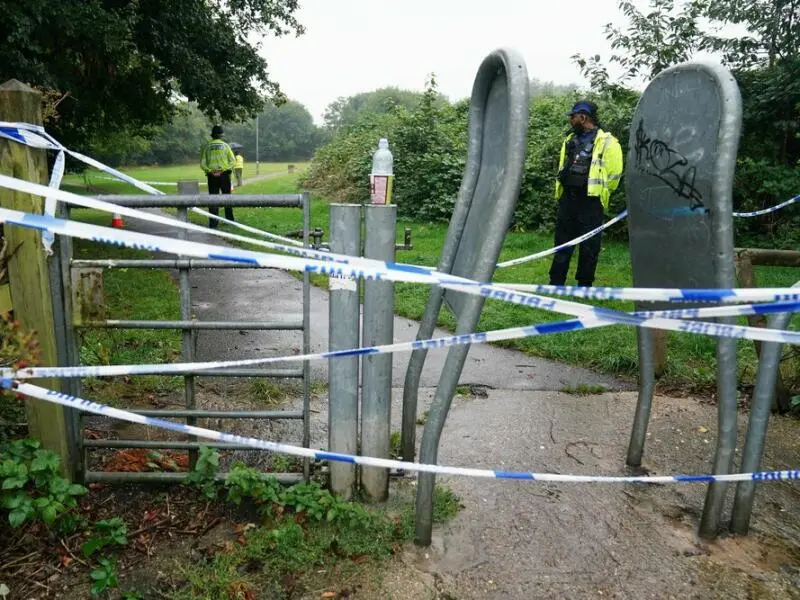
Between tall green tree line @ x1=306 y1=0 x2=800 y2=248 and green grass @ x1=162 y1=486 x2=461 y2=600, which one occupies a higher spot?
tall green tree line @ x1=306 y1=0 x2=800 y2=248

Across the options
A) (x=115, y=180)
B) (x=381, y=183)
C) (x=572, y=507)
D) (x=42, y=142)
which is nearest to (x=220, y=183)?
(x=381, y=183)

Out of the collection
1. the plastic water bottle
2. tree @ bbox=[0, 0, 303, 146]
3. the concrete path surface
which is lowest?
the concrete path surface

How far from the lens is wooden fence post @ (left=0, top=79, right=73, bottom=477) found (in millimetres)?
2625

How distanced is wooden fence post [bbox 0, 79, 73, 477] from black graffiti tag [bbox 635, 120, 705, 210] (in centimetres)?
255

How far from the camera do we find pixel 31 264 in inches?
107

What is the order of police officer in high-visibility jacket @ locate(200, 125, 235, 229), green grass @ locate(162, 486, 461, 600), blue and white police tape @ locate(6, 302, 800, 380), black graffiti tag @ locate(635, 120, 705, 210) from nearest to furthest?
blue and white police tape @ locate(6, 302, 800, 380) → green grass @ locate(162, 486, 461, 600) → black graffiti tag @ locate(635, 120, 705, 210) → police officer in high-visibility jacket @ locate(200, 125, 235, 229)

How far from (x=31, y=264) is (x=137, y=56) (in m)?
9.14

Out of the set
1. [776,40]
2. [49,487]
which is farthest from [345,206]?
[776,40]

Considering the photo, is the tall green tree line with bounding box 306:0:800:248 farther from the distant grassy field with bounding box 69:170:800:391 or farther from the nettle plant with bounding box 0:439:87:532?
the nettle plant with bounding box 0:439:87:532

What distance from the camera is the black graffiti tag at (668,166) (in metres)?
2.71

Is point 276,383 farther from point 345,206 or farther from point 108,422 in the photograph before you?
point 345,206

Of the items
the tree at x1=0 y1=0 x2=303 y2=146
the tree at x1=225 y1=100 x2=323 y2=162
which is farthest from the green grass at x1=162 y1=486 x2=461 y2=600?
the tree at x1=225 y1=100 x2=323 y2=162

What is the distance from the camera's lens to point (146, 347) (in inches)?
210

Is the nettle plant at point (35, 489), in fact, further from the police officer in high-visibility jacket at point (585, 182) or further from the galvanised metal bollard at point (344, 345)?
the police officer in high-visibility jacket at point (585, 182)
